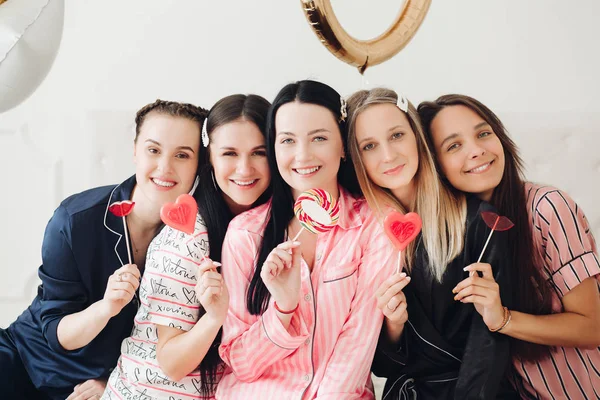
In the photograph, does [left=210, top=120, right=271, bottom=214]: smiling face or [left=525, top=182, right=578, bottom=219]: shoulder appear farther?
[left=210, top=120, right=271, bottom=214]: smiling face

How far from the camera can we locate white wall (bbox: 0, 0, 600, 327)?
283 centimetres

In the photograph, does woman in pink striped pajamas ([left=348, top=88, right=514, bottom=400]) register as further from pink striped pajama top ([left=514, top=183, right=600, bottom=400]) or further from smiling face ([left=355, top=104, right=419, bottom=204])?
pink striped pajama top ([left=514, top=183, right=600, bottom=400])

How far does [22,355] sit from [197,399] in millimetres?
833

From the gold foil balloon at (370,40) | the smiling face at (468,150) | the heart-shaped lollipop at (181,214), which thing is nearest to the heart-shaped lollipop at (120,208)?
the heart-shaped lollipop at (181,214)

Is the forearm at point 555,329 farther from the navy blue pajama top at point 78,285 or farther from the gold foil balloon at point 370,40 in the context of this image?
the navy blue pajama top at point 78,285

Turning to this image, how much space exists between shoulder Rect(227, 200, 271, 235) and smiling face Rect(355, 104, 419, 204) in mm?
447

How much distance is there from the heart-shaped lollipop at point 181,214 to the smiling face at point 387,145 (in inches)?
26.7

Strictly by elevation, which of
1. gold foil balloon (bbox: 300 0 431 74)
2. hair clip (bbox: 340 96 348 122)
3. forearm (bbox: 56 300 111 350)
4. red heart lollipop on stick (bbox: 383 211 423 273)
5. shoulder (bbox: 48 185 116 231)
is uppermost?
gold foil balloon (bbox: 300 0 431 74)

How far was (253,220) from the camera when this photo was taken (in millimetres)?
2174

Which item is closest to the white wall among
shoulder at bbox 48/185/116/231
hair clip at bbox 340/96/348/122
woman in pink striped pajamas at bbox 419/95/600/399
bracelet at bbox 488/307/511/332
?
shoulder at bbox 48/185/116/231

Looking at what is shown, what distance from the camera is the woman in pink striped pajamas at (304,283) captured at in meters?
1.93

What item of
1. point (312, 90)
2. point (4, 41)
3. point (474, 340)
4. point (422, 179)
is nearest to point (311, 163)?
point (312, 90)

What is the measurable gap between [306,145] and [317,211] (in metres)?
0.26

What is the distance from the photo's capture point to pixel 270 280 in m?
1.85
